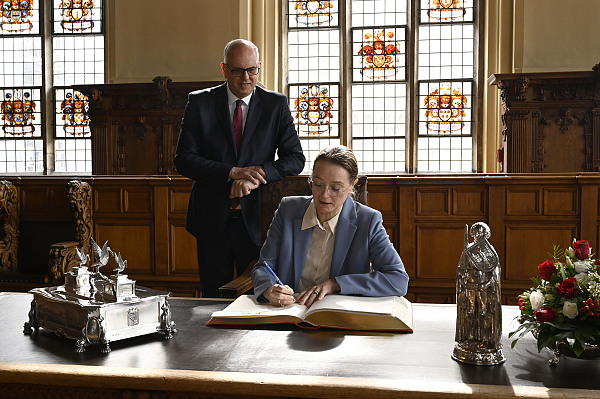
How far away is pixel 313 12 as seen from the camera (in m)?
9.20

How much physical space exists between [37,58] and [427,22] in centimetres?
576

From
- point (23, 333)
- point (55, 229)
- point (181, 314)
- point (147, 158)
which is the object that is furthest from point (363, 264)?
point (147, 158)

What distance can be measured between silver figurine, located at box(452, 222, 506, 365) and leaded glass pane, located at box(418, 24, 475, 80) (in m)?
7.71

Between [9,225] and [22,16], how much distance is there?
18.3 ft

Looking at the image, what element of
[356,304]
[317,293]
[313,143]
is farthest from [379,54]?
[356,304]

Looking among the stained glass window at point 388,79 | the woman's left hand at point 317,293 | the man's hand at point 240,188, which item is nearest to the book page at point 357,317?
the woman's left hand at point 317,293

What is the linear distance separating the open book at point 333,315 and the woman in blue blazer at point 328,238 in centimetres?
28

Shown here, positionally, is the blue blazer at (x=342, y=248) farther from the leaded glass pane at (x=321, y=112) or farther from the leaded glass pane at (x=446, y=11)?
the leaded glass pane at (x=446, y=11)

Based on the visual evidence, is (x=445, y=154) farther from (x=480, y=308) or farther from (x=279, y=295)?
(x=480, y=308)

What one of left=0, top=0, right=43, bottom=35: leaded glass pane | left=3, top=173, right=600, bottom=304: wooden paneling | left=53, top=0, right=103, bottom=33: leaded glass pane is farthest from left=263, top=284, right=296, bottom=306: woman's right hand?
left=0, top=0, right=43, bottom=35: leaded glass pane

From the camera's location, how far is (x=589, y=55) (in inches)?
316

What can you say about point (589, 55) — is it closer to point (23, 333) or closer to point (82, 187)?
point (82, 187)

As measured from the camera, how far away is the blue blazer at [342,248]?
2.33 m

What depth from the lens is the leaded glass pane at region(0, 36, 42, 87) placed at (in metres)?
9.71
